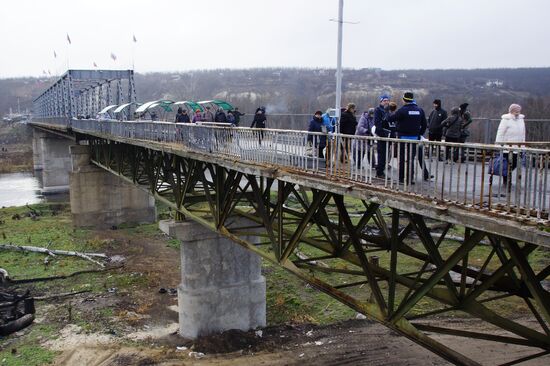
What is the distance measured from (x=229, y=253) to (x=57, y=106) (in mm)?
61541

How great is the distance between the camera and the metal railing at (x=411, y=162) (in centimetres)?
591

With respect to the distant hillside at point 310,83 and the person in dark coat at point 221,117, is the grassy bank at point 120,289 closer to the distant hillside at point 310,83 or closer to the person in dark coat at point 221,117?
the person in dark coat at point 221,117

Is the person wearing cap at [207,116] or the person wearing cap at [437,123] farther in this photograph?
the person wearing cap at [207,116]

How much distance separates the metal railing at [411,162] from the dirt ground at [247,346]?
18.8 feet

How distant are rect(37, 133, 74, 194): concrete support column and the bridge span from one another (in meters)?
26.0

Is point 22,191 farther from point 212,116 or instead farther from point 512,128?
point 512,128

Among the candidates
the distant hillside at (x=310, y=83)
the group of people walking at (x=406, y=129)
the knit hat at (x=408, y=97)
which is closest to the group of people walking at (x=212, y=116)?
the group of people walking at (x=406, y=129)

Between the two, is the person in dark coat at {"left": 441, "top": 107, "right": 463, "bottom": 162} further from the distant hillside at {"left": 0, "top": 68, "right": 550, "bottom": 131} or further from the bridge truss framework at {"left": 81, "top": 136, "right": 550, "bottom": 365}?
the distant hillside at {"left": 0, "top": 68, "right": 550, "bottom": 131}

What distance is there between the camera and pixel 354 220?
30.4 metres

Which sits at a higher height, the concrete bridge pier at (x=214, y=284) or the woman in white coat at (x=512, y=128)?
the woman in white coat at (x=512, y=128)

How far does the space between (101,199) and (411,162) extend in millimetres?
29367

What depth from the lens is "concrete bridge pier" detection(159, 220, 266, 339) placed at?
1662 cm

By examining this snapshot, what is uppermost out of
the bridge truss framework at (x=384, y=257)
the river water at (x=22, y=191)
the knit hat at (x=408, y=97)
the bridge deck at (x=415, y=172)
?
the knit hat at (x=408, y=97)

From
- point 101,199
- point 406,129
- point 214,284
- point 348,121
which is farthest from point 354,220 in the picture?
point 406,129
